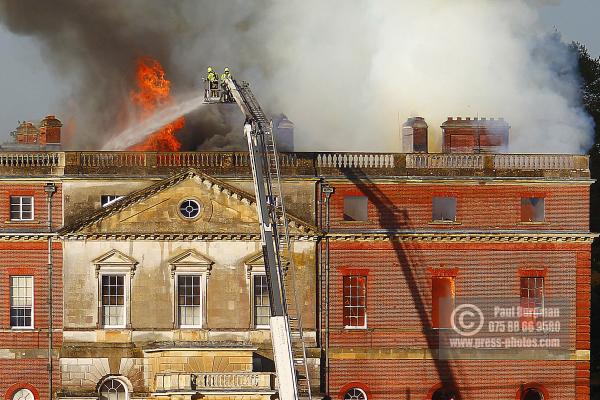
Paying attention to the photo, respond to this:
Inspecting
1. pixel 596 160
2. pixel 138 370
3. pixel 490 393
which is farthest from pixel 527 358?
pixel 596 160

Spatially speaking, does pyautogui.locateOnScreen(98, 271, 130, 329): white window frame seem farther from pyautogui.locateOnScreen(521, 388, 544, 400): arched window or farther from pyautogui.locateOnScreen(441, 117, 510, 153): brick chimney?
pyautogui.locateOnScreen(521, 388, 544, 400): arched window

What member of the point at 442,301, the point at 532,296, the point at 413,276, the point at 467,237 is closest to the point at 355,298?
the point at 413,276

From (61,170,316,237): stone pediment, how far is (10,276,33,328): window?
2595 millimetres

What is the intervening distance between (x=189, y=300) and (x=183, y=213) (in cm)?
326

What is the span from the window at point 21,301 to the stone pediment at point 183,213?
2.59 meters

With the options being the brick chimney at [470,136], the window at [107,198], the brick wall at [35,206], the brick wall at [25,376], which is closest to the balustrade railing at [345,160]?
the brick chimney at [470,136]

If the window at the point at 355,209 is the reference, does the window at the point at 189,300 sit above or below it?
below

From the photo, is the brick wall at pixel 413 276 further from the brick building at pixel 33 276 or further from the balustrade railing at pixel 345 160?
the brick building at pixel 33 276

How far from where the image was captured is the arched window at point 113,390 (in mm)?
67312

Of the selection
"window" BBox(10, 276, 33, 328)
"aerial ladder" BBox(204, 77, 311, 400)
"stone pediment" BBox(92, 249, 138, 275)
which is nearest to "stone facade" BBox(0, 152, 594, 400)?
"stone pediment" BBox(92, 249, 138, 275)

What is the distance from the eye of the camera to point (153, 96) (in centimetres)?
8294

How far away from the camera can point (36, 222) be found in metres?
67.8

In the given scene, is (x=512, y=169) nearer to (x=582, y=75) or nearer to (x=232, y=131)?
(x=232, y=131)

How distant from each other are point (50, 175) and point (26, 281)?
4.08 metres
